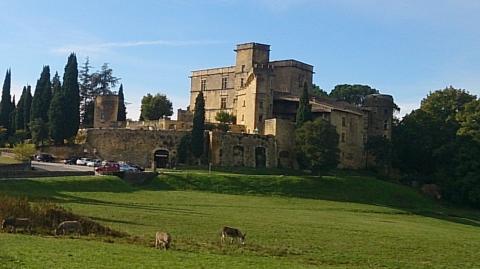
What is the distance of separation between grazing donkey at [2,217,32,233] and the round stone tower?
7700 cm

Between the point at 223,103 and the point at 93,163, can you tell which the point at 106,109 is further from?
the point at 93,163

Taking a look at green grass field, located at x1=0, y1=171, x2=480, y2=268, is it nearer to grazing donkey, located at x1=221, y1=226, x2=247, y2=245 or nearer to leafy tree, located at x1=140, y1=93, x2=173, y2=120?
grazing donkey, located at x1=221, y1=226, x2=247, y2=245

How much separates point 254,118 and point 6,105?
44689 mm

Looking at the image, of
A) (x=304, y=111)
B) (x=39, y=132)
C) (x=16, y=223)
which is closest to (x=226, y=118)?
(x=304, y=111)

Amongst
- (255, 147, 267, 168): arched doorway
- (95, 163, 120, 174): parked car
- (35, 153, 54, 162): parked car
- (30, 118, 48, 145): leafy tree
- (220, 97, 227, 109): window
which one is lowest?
(95, 163, 120, 174): parked car

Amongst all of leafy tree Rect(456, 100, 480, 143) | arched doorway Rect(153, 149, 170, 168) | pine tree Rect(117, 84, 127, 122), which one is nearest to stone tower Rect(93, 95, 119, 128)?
pine tree Rect(117, 84, 127, 122)

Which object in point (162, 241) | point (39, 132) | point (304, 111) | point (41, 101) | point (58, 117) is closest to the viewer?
point (162, 241)

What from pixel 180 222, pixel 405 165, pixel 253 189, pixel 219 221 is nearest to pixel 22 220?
pixel 180 222

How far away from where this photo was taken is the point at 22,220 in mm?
28562

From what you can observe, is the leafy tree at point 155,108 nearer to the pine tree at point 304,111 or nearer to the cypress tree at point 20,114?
the cypress tree at point 20,114

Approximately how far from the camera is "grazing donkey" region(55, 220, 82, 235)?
28.3 m

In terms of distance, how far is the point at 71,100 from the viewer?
286 feet

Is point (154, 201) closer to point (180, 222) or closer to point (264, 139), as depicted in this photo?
point (180, 222)

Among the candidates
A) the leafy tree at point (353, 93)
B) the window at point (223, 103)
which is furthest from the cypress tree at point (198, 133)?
the leafy tree at point (353, 93)
